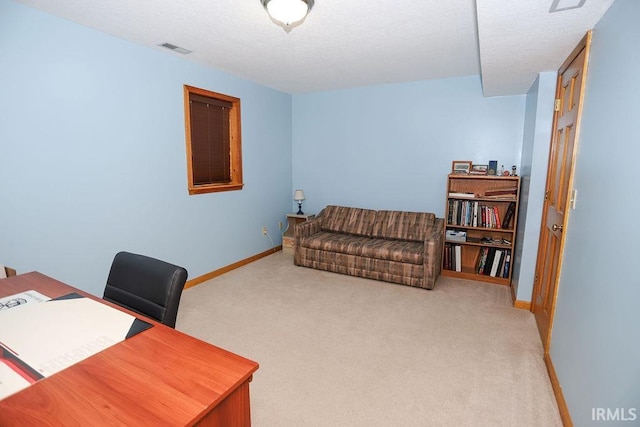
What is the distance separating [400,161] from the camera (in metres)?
4.42

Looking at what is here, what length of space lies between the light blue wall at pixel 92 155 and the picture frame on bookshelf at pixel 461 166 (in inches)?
112

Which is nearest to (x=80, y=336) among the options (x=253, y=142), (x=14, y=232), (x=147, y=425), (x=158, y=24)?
(x=147, y=425)

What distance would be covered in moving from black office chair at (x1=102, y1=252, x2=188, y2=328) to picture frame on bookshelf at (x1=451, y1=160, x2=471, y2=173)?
3.53m

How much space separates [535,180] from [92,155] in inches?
151

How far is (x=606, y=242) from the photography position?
147cm

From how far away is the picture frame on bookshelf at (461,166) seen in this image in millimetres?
3975

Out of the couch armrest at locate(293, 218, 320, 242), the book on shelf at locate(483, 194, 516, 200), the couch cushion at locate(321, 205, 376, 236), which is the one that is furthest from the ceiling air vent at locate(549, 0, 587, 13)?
the couch armrest at locate(293, 218, 320, 242)

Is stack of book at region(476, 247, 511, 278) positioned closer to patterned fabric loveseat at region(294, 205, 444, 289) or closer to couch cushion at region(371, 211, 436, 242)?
patterned fabric loveseat at region(294, 205, 444, 289)

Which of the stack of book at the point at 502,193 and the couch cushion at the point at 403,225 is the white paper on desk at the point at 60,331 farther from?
the stack of book at the point at 502,193

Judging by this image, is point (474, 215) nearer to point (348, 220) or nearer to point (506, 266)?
point (506, 266)

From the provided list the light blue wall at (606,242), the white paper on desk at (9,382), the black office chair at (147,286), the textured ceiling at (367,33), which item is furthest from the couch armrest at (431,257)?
the white paper on desk at (9,382)

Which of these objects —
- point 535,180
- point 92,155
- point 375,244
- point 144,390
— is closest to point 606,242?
point 535,180

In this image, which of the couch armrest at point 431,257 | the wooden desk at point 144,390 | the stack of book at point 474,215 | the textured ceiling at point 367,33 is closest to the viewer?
the wooden desk at point 144,390

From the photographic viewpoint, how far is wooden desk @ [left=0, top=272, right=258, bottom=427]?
802 mm
